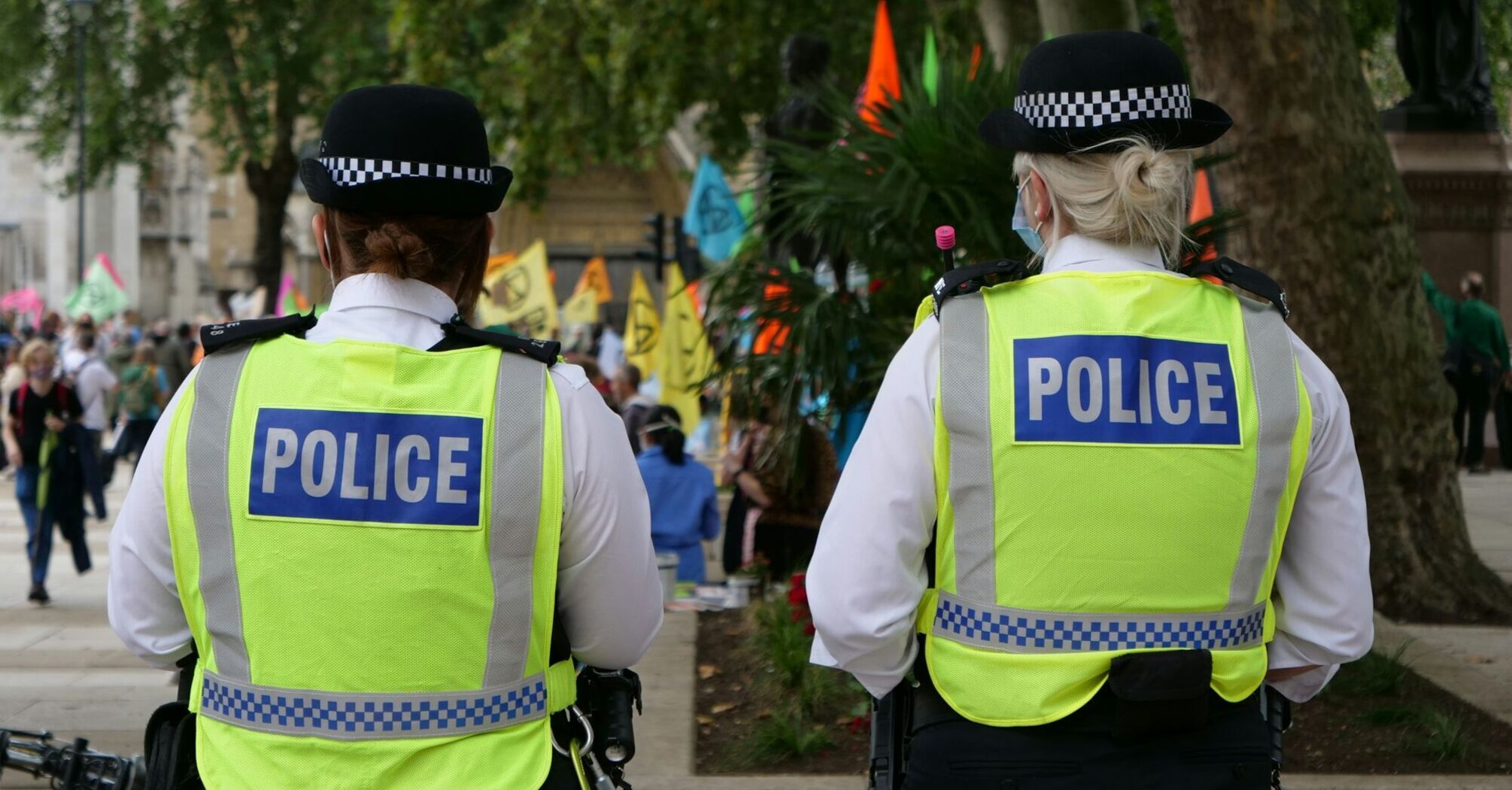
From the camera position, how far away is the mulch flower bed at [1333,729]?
6.06 m

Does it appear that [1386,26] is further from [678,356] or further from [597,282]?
[678,356]

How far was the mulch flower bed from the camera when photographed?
6.06 m

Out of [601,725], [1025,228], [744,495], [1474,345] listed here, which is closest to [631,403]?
[744,495]

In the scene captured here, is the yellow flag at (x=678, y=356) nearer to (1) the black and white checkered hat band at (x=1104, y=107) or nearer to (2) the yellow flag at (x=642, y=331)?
(2) the yellow flag at (x=642, y=331)

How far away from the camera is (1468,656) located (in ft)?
25.3

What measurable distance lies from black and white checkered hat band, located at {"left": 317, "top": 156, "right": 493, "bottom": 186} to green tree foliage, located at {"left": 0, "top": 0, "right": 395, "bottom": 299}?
30.8 meters

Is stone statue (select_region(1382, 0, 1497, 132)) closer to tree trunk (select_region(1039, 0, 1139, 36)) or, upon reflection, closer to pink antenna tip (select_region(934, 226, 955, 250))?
tree trunk (select_region(1039, 0, 1139, 36))

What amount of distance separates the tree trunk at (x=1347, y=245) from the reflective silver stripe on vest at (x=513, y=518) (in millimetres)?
6386

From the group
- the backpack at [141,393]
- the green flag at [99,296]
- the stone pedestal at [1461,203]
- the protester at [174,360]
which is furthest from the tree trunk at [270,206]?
the stone pedestal at [1461,203]

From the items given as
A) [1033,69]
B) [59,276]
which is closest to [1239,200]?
[1033,69]

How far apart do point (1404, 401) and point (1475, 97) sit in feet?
35.7

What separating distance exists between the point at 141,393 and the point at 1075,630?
17.3 m

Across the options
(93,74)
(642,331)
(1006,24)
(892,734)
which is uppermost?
(93,74)

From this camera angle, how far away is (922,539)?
2.58m
